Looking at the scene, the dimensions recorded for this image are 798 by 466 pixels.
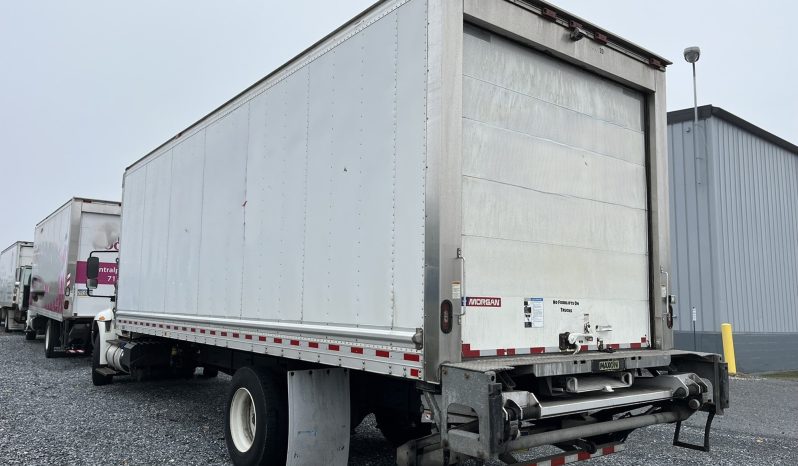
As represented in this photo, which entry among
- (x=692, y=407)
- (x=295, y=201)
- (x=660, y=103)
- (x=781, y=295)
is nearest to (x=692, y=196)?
(x=781, y=295)

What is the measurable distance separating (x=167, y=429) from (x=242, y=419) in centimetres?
206

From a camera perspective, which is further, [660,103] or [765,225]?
[765,225]

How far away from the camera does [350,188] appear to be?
14.7 ft

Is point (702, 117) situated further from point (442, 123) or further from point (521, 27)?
point (442, 123)

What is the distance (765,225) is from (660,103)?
12930 mm

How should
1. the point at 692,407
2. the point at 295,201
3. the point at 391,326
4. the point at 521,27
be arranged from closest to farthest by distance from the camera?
the point at 391,326, the point at 521,27, the point at 692,407, the point at 295,201

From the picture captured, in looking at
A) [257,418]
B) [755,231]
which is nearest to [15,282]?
[257,418]

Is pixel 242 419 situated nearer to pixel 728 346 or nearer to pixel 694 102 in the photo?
pixel 728 346

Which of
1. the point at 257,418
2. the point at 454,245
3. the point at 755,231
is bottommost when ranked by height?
the point at 257,418

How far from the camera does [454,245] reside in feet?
12.2

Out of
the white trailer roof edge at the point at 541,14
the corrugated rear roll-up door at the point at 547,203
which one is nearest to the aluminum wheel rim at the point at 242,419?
the corrugated rear roll-up door at the point at 547,203

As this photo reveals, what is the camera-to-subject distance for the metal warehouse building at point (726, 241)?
47.2 ft

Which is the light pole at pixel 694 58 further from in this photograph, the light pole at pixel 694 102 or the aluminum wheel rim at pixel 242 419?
the aluminum wheel rim at pixel 242 419

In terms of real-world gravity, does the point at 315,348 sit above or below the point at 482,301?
below
